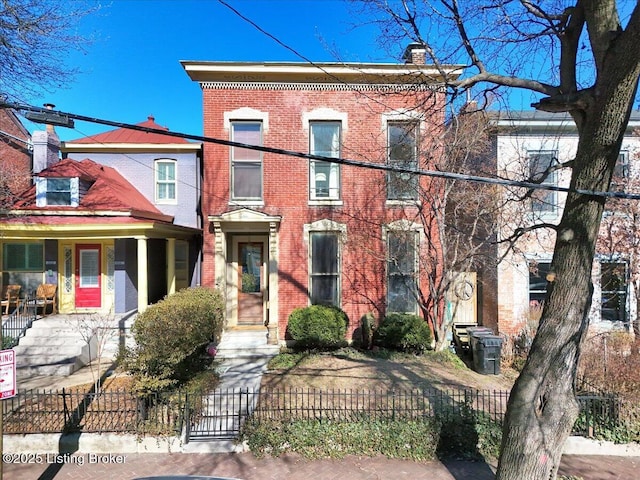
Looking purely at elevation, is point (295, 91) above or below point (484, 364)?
above

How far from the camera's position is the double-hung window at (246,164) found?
10523 millimetres

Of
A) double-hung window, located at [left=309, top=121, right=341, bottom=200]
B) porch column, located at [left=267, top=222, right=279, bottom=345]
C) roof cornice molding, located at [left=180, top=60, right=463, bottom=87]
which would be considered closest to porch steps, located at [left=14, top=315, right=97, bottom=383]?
porch column, located at [left=267, top=222, right=279, bottom=345]

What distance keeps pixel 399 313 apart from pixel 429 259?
1.90 meters

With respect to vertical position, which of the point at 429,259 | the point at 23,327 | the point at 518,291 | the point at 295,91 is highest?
the point at 295,91

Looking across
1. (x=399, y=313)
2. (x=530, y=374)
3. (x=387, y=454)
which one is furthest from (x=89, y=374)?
(x=530, y=374)

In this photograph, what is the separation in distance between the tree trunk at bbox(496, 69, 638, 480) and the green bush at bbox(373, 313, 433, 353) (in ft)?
17.3

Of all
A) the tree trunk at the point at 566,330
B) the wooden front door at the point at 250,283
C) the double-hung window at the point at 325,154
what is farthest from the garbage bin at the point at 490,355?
the wooden front door at the point at 250,283

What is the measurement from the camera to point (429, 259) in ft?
32.1

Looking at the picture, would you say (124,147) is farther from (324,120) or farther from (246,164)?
(324,120)

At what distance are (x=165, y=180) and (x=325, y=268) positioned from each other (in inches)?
256

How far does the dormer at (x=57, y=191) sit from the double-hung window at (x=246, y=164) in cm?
463

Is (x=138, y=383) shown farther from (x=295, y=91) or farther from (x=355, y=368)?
(x=295, y=91)

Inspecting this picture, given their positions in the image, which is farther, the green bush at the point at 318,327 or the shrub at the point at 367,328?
the shrub at the point at 367,328

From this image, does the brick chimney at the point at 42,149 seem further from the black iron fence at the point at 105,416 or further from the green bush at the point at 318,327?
the green bush at the point at 318,327
